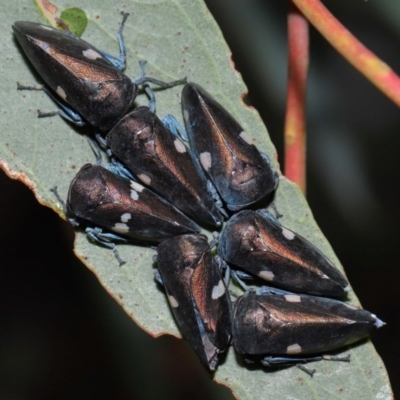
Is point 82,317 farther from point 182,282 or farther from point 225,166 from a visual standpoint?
point 225,166

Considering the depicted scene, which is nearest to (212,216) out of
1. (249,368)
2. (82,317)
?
(249,368)

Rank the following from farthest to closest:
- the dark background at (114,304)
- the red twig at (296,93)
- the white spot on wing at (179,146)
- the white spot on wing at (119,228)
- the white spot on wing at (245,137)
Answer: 1. the dark background at (114,304)
2. the white spot on wing at (179,146)
3. the white spot on wing at (119,228)
4. the white spot on wing at (245,137)
5. the red twig at (296,93)

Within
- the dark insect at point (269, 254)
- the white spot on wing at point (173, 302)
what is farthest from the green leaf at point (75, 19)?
the white spot on wing at point (173, 302)

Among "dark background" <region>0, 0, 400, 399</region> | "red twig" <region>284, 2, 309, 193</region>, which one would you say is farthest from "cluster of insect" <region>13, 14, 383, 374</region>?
"dark background" <region>0, 0, 400, 399</region>

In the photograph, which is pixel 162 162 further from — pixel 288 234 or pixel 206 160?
pixel 288 234

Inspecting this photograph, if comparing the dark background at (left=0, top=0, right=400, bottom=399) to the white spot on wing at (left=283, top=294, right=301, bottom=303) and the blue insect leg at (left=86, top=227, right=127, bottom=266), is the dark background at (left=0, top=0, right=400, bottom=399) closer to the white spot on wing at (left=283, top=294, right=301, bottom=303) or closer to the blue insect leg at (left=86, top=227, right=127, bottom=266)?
the blue insect leg at (left=86, top=227, right=127, bottom=266)

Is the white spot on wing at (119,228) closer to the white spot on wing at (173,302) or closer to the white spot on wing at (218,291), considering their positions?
the white spot on wing at (173,302)
